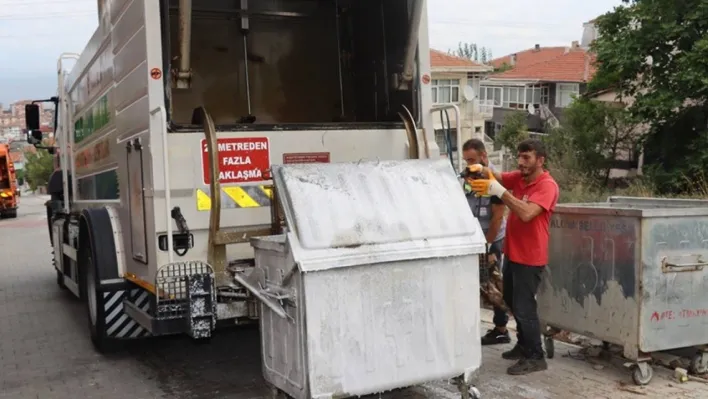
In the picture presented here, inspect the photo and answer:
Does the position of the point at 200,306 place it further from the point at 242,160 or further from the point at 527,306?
the point at 527,306

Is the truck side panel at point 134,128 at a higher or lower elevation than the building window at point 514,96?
lower

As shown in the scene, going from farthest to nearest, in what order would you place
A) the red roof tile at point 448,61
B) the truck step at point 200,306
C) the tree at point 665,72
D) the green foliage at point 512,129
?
the red roof tile at point 448,61
the green foliage at point 512,129
the tree at point 665,72
the truck step at point 200,306

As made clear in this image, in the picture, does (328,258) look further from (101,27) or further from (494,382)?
(101,27)

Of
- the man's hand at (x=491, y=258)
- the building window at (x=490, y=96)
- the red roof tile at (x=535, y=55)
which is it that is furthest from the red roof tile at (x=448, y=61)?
the man's hand at (x=491, y=258)

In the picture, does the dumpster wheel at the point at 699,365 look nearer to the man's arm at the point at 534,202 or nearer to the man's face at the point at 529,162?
the man's arm at the point at 534,202

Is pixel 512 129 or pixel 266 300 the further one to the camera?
pixel 512 129

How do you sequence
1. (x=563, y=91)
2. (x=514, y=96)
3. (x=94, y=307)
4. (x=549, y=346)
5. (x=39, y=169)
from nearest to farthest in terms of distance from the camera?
(x=549, y=346)
(x=94, y=307)
(x=563, y=91)
(x=514, y=96)
(x=39, y=169)

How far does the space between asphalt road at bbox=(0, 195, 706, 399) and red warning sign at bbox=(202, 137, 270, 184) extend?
1485mm

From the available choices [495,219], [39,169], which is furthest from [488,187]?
[39,169]

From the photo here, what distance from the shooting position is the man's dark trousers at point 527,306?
16.0ft

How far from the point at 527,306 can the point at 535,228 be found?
0.55 meters

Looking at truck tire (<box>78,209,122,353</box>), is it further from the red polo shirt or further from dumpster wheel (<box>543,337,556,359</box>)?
dumpster wheel (<box>543,337,556,359</box>)

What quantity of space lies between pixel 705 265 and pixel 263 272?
2.94 meters

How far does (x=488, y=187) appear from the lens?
4.63 meters
